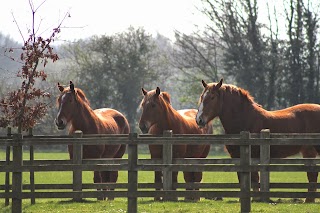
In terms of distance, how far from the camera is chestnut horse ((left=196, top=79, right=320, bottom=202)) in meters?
15.9

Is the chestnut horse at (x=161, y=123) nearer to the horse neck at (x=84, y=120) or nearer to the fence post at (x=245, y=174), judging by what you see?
the horse neck at (x=84, y=120)


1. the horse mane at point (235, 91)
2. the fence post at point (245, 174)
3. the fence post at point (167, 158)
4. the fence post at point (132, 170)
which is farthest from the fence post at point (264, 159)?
the fence post at point (132, 170)

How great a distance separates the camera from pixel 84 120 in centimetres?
1770

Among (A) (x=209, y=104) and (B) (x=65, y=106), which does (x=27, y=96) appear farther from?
(A) (x=209, y=104)

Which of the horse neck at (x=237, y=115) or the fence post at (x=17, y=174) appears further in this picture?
the horse neck at (x=237, y=115)

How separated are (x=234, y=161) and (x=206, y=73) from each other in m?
42.2

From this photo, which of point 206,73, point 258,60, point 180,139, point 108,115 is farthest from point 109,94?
point 180,139

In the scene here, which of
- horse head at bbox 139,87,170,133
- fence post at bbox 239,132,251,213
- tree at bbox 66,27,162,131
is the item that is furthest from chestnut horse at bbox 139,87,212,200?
tree at bbox 66,27,162,131

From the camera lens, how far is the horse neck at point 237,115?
16.3 m

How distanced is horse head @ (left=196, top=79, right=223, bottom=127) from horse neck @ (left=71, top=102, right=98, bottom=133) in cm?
314

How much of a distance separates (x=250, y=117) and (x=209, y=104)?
1.14 metres

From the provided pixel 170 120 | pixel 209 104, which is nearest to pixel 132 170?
pixel 209 104

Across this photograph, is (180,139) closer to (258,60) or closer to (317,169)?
(317,169)

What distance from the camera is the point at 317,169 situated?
11742 mm
